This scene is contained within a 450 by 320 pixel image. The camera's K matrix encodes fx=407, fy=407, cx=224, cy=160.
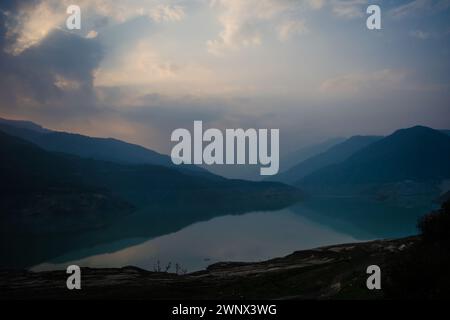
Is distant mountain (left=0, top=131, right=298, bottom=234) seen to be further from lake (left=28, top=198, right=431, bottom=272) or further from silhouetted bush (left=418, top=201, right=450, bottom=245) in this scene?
silhouetted bush (left=418, top=201, right=450, bottom=245)

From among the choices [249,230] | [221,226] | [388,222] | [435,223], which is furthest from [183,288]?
[388,222]

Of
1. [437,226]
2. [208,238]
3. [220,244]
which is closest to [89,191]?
[208,238]

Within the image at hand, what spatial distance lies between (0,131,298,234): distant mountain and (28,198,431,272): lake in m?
9.92

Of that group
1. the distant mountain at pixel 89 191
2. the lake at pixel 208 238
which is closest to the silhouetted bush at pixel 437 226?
the lake at pixel 208 238

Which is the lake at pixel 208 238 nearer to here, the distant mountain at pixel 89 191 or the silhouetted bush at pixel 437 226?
the distant mountain at pixel 89 191

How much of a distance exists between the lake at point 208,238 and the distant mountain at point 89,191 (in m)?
9.92

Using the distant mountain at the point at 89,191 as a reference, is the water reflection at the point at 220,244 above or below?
below

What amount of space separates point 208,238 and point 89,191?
42.3 metres

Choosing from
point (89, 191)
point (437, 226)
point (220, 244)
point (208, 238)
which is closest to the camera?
point (437, 226)

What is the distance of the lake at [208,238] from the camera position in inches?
2180

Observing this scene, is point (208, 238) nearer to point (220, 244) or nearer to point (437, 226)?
point (220, 244)

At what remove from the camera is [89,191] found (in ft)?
336

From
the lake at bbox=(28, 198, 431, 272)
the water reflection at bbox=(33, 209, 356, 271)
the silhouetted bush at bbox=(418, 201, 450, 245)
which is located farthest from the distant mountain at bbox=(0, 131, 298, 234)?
the silhouetted bush at bbox=(418, 201, 450, 245)
